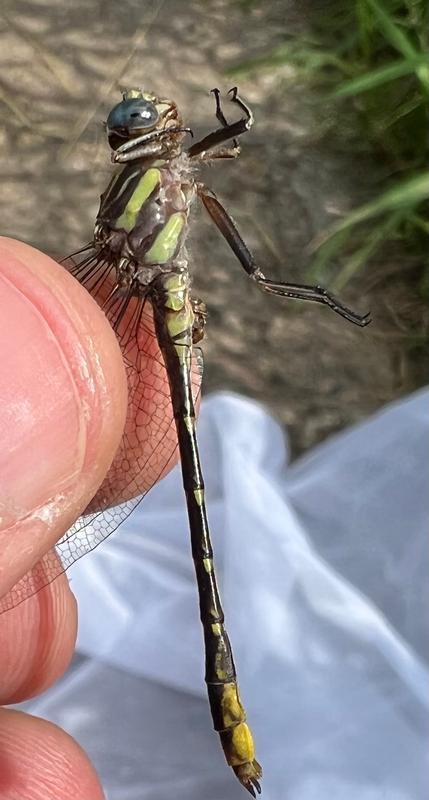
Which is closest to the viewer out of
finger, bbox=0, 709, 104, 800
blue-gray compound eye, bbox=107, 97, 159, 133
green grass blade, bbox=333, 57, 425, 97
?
blue-gray compound eye, bbox=107, 97, 159, 133

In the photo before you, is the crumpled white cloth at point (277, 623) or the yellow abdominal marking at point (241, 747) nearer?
the yellow abdominal marking at point (241, 747)

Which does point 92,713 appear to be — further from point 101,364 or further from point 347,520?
point 101,364

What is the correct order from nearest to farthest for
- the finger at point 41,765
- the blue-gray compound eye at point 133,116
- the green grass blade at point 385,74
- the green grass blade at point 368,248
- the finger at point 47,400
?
the finger at point 47,400
the blue-gray compound eye at point 133,116
the finger at point 41,765
the green grass blade at point 385,74
the green grass blade at point 368,248

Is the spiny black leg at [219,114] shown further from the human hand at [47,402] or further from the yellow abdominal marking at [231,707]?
the yellow abdominal marking at [231,707]

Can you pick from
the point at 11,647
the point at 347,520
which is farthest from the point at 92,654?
the point at 347,520

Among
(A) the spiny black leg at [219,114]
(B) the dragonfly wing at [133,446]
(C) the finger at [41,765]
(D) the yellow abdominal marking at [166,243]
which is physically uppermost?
(A) the spiny black leg at [219,114]

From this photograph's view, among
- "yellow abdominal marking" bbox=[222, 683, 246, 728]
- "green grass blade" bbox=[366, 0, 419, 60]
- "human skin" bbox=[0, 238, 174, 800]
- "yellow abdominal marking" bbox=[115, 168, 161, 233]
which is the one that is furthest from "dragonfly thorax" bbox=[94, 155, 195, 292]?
"green grass blade" bbox=[366, 0, 419, 60]

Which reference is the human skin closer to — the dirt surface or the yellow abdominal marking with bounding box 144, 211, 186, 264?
the yellow abdominal marking with bounding box 144, 211, 186, 264

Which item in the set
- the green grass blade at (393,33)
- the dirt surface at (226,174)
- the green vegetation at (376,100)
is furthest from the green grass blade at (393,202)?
the green grass blade at (393,33)
